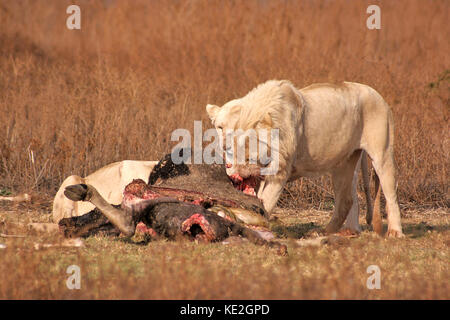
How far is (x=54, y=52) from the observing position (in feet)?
52.6

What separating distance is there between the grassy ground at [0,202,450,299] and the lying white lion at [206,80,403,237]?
56 centimetres

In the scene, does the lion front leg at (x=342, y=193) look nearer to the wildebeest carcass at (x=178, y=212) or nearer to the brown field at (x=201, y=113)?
the brown field at (x=201, y=113)

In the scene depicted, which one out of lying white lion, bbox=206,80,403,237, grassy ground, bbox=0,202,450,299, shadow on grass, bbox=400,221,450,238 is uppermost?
lying white lion, bbox=206,80,403,237

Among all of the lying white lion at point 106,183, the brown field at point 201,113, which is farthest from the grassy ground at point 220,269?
the lying white lion at point 106,183

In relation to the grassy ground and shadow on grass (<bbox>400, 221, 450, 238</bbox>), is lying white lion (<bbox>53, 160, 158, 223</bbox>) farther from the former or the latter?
shadow on grass (<bbox>400, 221, 450, 238</bbox>)

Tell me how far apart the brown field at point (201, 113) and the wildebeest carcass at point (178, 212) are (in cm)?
16

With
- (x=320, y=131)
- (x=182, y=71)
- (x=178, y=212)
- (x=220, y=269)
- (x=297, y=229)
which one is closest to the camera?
(x=220, y=269)

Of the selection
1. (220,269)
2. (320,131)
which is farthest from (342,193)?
(220,269)

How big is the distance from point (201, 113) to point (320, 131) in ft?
14.6

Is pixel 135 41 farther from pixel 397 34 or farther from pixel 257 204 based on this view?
pixel 257 204

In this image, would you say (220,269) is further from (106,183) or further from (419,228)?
(419,228)

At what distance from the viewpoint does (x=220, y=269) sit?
194 inches

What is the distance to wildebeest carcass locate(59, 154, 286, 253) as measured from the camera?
18.3 ft

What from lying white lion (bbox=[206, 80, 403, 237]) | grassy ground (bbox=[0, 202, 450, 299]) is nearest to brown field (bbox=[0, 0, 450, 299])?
grassy ground (bbox=[0, 202, 450, 299])
